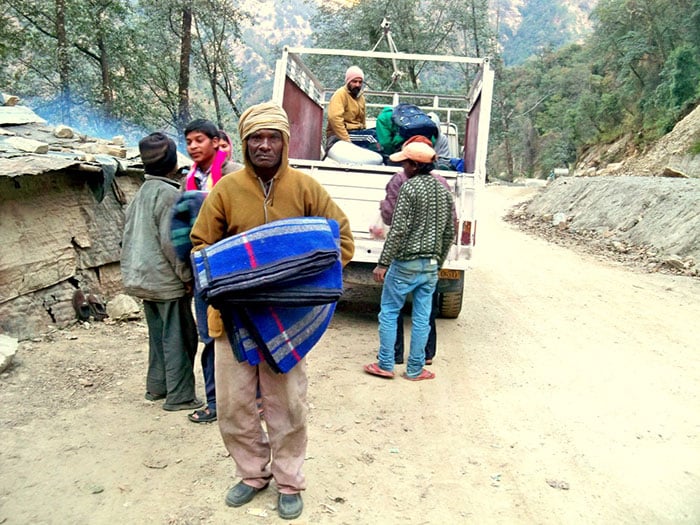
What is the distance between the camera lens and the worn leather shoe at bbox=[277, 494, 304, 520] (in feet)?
9.05

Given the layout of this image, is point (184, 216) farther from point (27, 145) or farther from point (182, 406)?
point (27, 145)

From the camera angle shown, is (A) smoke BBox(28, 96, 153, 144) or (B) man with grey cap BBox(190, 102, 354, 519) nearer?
(B) man with grey cap BBox(190, 102, 354, 519)

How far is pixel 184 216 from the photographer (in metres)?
3.22

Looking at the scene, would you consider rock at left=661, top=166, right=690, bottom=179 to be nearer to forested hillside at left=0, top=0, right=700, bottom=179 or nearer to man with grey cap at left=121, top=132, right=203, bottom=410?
forested hillside at left=0, top=0, right=700, bottom=179

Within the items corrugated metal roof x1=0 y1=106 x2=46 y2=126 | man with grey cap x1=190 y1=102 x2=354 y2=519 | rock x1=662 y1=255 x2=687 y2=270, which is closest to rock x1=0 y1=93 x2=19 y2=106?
corrugated metal roof x1=0 y1=106 x2=46 y2=126

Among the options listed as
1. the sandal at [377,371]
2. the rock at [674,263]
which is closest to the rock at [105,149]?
the sandal at [377,371]

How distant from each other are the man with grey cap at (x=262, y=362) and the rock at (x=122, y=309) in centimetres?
334

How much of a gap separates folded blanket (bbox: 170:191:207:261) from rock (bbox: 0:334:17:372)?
193 centimetres

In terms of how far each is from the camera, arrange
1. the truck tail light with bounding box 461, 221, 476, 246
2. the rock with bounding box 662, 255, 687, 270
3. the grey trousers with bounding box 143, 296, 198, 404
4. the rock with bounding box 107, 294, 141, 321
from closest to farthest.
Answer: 1. the grey trousers with bounding box 143, 296, 198, 404
2. the truck tail light with bounding box 461, 221, 476, 246
3. the rock with bounding box 107, 294, 141, 321
4. the rock with bounding box 662, 255, 687, 270

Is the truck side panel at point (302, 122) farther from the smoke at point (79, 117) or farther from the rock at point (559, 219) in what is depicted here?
the rock at point (559, 219)

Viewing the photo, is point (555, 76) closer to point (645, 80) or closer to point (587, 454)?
point (645, 80)

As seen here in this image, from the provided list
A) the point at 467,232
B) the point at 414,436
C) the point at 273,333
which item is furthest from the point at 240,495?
the point at 467,232

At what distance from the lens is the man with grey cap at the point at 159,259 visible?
366cm

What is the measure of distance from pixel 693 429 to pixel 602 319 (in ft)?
9.28
